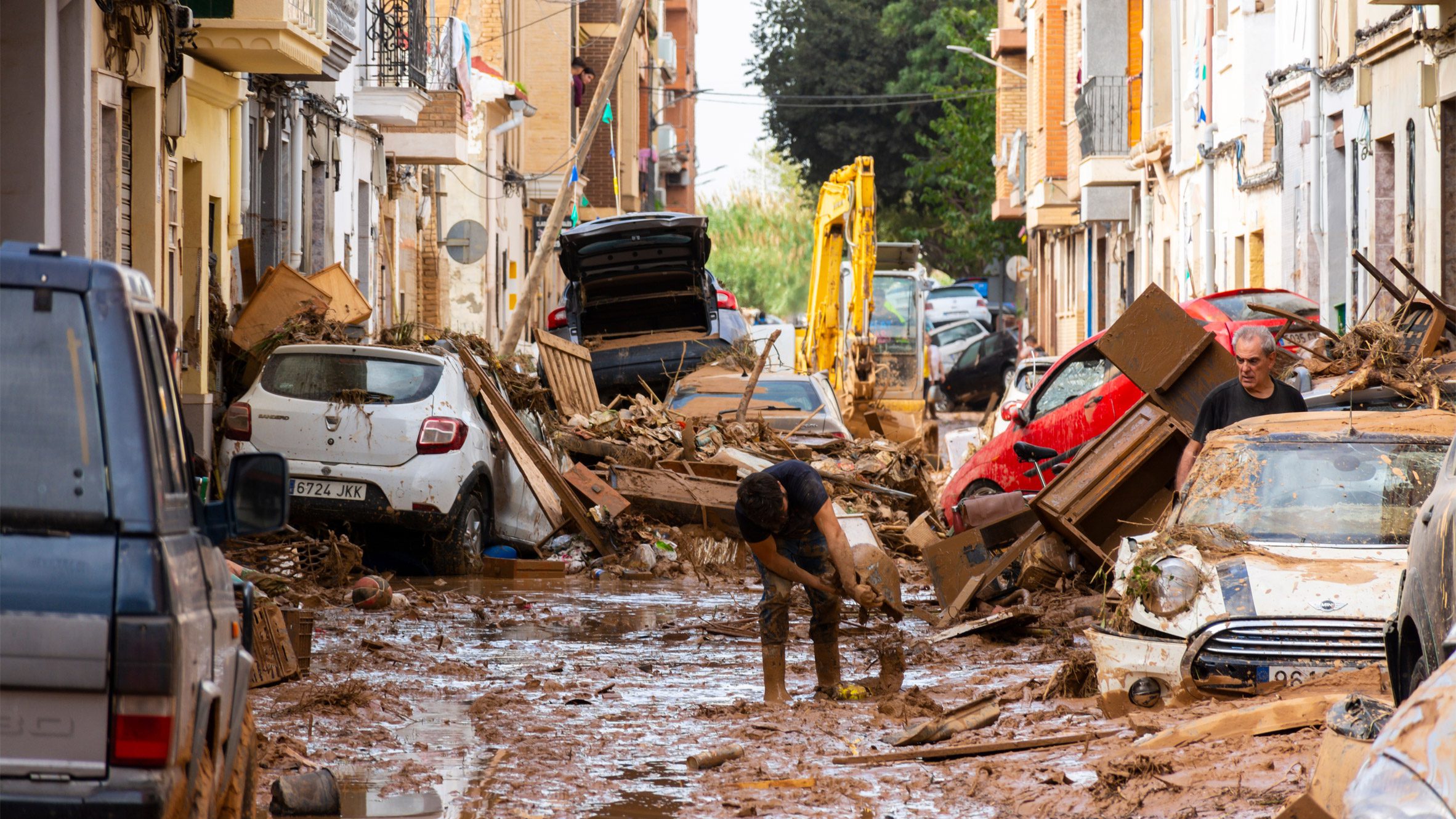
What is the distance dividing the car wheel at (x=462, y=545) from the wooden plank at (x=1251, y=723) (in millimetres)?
7856

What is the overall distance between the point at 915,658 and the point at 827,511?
6.31ft

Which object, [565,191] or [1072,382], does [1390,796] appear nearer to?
[1072,382]

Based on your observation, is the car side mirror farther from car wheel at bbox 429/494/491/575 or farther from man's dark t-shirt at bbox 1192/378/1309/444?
car wheel at bbox 429/494/491/575

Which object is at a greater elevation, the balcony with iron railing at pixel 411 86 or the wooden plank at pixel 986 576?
the balcony with iron railing at pixel 411 86

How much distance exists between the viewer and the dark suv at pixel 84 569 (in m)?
3.74

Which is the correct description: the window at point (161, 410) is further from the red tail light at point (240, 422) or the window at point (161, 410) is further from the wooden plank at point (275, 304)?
the wooden plank at point (275, 304)

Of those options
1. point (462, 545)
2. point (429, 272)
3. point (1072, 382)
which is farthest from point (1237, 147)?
point (429, 272)

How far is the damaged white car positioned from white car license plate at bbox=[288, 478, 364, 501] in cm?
643

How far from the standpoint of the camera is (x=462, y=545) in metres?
13.8

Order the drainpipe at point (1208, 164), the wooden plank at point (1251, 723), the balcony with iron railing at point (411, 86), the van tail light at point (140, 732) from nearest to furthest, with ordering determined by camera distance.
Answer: the van tail light at point (140, 732)
the wooden plank at point (1251, 723)
the balcony with iron railing at point (411, 86)
the drainpipe at point (1208, 164)

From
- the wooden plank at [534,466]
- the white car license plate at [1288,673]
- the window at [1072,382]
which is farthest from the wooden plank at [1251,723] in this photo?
the window at [1072,382]

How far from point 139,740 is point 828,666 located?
5.58 m

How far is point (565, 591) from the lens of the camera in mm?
13570

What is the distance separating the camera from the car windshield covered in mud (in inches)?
318
